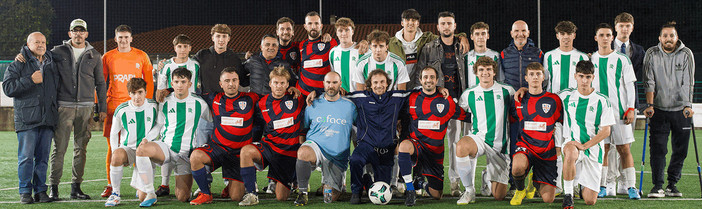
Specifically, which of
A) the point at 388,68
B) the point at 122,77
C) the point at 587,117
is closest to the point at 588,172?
the point at 587,117

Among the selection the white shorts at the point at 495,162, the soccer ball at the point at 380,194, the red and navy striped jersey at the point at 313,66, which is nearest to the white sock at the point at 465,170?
the white shorts at the point at 495,162

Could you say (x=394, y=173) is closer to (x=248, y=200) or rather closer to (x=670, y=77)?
(x=248, y=200)

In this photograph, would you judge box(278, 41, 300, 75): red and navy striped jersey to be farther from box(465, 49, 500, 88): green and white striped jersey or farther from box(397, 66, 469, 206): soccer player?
box(465, 49, 500, 88): green and white striped jersey

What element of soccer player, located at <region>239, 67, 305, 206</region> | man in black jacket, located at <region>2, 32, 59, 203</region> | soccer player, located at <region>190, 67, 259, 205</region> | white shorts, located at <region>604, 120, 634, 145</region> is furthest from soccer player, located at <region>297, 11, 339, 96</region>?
white shorts, located at <region>604, 120, 634, 145</region>

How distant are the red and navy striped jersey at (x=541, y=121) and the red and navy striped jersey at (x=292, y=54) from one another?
2299mm

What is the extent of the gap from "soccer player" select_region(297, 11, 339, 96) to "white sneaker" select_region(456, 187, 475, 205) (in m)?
1.73

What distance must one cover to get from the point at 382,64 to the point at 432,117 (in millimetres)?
742

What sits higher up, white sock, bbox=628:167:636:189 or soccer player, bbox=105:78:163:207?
soccer player, bbox=105:78:163:207

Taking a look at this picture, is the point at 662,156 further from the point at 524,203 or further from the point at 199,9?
the point at 199,9

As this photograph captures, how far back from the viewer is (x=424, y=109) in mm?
5801

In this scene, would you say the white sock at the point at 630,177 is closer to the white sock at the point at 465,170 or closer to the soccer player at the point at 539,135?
the soccer player at the point at 539,135

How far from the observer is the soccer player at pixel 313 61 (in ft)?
21.4

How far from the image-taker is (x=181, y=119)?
582cm

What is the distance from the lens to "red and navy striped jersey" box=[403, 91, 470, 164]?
579 cm
